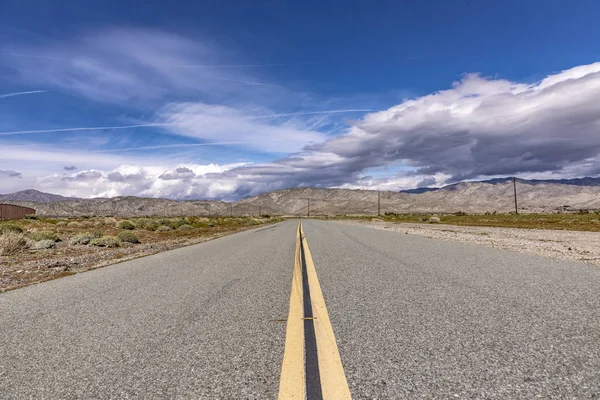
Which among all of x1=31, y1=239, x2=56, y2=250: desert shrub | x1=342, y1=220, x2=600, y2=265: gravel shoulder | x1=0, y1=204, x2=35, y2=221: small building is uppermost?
x1=0, y1=204, x2=35, y2=221: small building

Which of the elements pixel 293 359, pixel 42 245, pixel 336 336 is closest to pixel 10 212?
pixel 42 245

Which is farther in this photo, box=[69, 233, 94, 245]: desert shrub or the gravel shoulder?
box=[69, 233, 94, 245]: desert shrub

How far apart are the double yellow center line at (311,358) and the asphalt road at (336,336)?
0.28 feet

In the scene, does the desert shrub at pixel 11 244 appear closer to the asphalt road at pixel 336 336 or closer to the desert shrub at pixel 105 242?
the desert shrub at pixel 105 242

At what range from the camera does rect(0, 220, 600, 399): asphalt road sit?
8.08 feet

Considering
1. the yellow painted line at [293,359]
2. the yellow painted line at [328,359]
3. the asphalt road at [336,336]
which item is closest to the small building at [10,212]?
the asphalt road at [336,336]

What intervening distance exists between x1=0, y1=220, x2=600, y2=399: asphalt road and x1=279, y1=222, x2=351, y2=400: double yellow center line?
9 centimetres

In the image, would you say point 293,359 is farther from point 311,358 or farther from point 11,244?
point 11,244

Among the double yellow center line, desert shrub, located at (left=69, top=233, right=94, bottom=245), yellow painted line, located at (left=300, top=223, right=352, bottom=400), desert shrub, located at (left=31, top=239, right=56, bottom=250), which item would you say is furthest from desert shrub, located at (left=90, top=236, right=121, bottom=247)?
yellow painted line, located at (left=300, top=223, right=352, bottom=400)

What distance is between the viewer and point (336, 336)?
337 cm

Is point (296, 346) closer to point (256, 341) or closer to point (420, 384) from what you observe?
point (256, 341)

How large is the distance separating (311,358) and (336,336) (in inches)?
21.9

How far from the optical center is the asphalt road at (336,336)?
8.08 ft

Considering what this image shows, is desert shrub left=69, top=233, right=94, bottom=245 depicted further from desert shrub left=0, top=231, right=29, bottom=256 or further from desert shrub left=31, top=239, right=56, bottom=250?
desert shrub left=0, top=231, right=29, bottom=256
